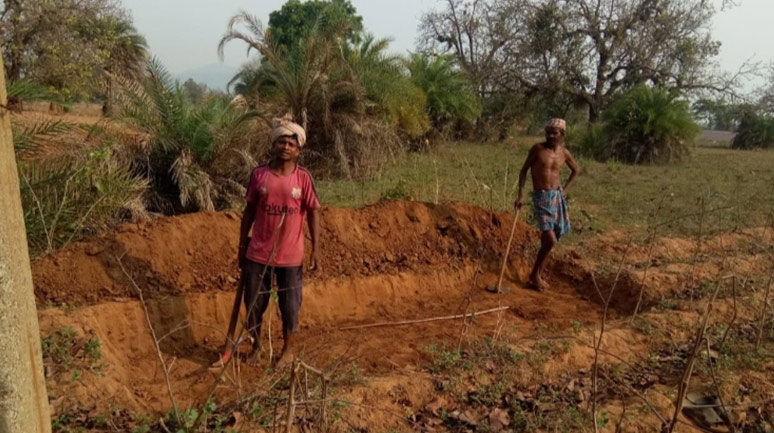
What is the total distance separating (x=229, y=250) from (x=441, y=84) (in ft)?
44.3

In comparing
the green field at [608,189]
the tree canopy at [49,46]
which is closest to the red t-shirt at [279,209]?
the green field at [608,189]

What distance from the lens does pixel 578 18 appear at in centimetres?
2309

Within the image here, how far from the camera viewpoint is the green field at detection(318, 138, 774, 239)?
902 centimetres

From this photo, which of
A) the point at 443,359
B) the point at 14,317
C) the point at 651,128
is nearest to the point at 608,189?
the point at 651,128

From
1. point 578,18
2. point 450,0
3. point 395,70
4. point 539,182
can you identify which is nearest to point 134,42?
point 450,0

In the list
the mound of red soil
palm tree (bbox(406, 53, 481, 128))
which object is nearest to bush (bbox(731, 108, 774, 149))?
palm tree (bbox(406, 53, 481, 128))

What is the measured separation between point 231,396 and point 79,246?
253 centimetres

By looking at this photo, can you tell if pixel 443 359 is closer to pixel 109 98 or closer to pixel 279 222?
pixel 279 222

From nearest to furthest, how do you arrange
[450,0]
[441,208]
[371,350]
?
1. [371,350]
2. [441,208]
3. [450,0]

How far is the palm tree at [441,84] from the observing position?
1803 cm

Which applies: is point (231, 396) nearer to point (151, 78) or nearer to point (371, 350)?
point (371, 350)

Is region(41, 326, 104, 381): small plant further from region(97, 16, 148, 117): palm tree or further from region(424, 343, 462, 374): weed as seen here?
region(97, 16, 148, 117): palm tree

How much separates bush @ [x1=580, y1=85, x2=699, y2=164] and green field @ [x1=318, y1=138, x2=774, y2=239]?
772 millimetres

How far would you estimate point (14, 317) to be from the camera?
56.2 inches
